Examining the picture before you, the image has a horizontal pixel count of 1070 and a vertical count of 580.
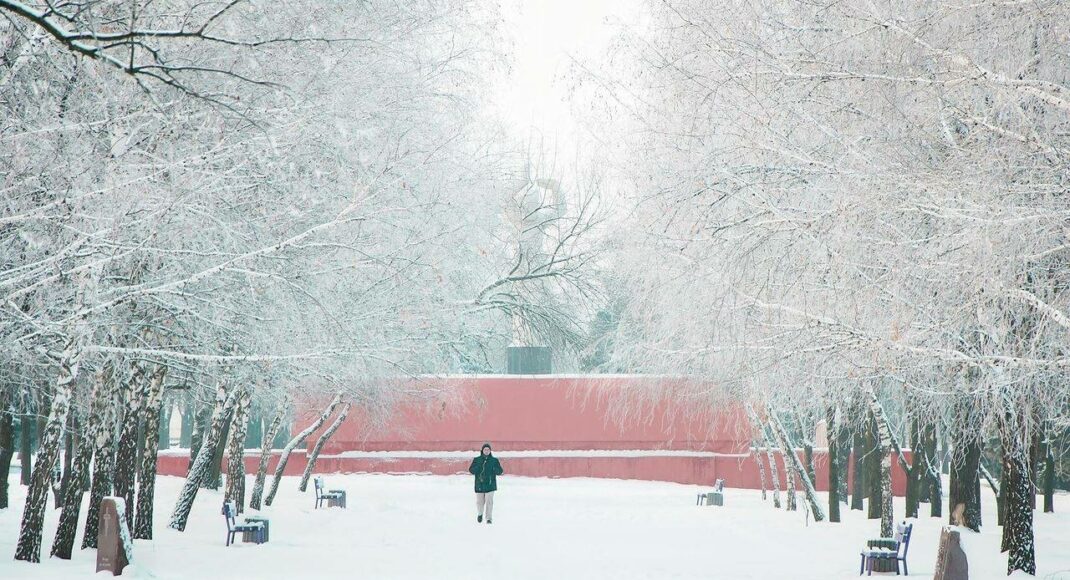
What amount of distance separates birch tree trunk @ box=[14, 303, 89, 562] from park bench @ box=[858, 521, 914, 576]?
342 inches

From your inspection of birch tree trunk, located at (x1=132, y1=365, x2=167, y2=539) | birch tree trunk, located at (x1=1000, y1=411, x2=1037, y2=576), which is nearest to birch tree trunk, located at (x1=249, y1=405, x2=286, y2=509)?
birch tree trunk, located at (x1=132, y1=365, x2=167, y2=539)

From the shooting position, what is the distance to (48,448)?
11961 millimetres

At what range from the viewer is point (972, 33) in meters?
8.62

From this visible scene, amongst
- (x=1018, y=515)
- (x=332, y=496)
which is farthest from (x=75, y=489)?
(x=332, y=496)

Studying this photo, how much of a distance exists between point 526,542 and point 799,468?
7.90 metres

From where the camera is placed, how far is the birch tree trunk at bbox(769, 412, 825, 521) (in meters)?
22.5

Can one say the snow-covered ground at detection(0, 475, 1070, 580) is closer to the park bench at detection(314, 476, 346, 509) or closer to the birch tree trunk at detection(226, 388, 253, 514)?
the park bench at detection(314, 476, 346, 509)

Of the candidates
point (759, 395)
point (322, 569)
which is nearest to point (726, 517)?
point (759, 395)

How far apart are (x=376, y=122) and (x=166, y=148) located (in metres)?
2.64

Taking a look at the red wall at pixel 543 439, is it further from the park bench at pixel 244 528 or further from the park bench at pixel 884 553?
the park bench at pixel 884 553

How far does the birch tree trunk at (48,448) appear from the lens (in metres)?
11.6

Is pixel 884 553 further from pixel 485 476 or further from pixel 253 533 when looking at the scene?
pixel 485 476

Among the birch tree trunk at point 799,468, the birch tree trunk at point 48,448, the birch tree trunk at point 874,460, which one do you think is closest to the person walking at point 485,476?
the birch tree trunk at point 799,468

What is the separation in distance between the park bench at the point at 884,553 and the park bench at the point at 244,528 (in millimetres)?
7623
